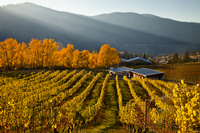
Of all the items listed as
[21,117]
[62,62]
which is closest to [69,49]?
[62,62]

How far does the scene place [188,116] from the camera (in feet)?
14.8

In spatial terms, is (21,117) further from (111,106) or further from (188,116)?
(111,106)

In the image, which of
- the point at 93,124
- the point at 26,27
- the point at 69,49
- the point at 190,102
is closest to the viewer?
the point at 190,102

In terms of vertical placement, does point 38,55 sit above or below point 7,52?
below

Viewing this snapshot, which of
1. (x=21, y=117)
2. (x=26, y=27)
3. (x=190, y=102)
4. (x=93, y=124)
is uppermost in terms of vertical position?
(x=26, y=27)

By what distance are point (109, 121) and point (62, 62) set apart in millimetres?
38310

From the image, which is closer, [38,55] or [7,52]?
[7,52]

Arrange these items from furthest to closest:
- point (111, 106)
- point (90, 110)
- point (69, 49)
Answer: point (69, 49) < point (111, 106) < point (90, 110)

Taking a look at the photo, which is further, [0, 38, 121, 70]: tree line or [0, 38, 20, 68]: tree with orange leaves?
[0, 38, 121, 70]: tree line

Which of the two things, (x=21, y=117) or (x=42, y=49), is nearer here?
(x=21, y=117)

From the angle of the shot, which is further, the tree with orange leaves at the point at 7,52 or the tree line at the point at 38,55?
the tree line at the point at 38,55

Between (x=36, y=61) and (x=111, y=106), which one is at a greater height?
(x=36, y=61)

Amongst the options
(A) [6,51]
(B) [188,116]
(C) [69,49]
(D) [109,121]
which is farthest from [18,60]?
(B) [188,116]

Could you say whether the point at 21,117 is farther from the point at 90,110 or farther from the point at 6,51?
the point at 6,51
